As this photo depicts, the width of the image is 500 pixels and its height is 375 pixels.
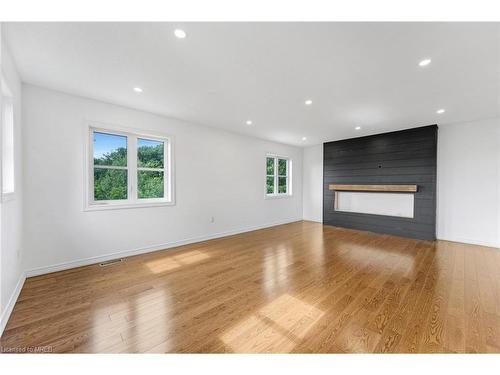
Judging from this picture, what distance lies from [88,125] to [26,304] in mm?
2349

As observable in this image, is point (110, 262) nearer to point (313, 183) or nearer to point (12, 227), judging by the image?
point (12, 227)

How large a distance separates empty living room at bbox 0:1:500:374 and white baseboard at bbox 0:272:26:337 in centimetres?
3

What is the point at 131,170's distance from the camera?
3.64m

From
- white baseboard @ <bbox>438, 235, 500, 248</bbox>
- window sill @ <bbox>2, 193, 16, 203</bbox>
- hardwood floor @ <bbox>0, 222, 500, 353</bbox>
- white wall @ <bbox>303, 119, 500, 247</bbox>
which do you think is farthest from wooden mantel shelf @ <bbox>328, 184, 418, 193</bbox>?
window sill @ <bbox>2, 193, 16, 203</bbox>

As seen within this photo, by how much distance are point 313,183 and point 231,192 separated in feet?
10.4

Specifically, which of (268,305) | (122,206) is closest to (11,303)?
(122,206)

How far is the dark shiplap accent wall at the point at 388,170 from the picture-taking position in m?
4.57

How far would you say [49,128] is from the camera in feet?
9.25

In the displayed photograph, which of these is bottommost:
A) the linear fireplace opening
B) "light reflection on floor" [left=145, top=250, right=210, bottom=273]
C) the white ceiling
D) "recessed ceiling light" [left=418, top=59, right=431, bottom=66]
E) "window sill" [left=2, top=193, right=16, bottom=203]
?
"light reflection on floor" [left=145, top=250, right=210, bottom=273]

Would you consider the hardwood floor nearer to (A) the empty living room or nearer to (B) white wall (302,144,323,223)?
(A) the empty living room

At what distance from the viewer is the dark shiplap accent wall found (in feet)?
15.0

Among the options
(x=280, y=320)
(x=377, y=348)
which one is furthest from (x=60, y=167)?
(x=377, y=348)
